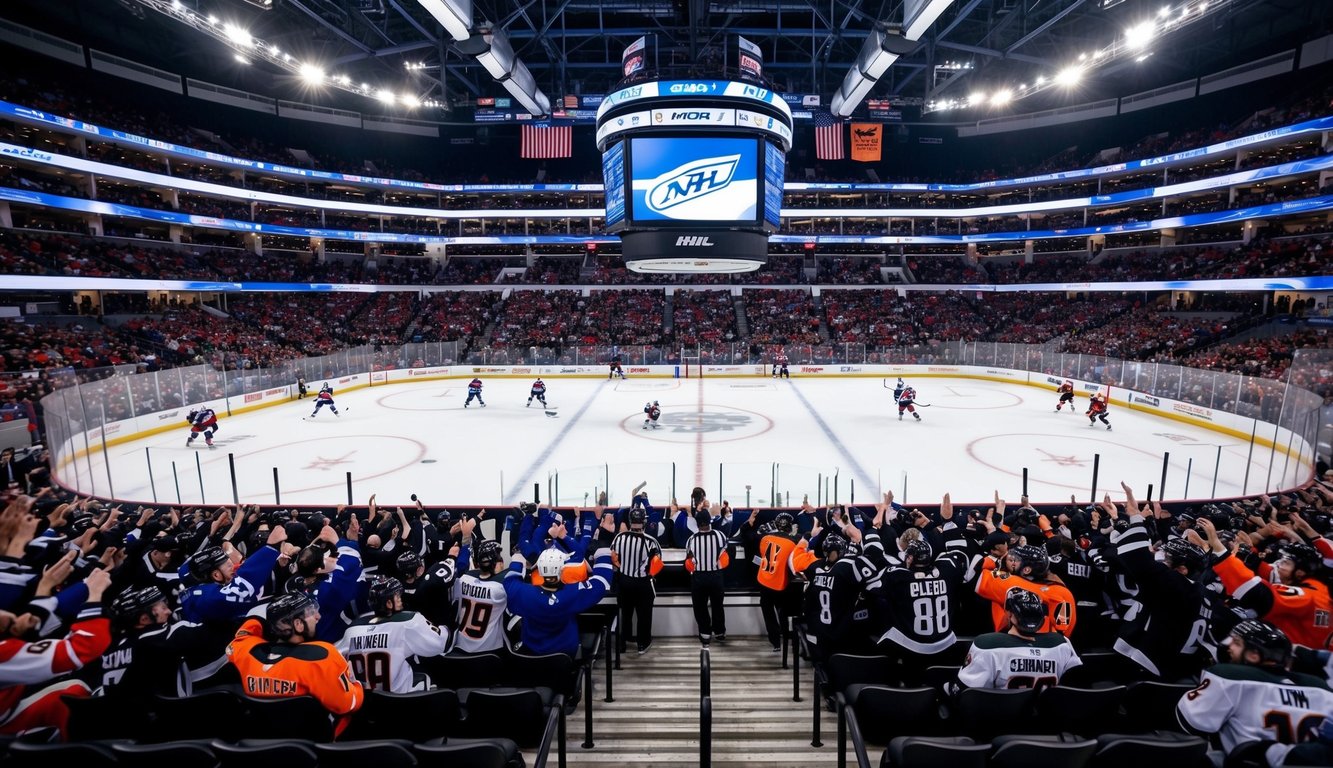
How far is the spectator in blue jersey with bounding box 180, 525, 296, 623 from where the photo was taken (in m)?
3.60

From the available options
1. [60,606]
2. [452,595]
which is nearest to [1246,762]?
[452,595]

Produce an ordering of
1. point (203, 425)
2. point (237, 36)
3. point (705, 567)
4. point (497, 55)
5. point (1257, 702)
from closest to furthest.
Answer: point (1257, 702) → point (705, 567) → point (203, 425) → point (237, 36) → point (497, 55)

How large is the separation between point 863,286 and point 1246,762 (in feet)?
140

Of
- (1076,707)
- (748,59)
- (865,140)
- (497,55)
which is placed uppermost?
(865,140)

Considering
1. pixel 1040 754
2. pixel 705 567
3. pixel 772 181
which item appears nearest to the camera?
pixel 1040 754

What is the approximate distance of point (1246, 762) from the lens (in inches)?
103

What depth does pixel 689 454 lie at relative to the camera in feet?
50.0

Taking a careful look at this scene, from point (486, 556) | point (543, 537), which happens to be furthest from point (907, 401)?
point (486, 556)

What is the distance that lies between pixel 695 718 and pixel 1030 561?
242cm

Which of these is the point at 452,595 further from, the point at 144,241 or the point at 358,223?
the point at 358,223

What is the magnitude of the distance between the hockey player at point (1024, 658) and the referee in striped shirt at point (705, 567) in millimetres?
2477

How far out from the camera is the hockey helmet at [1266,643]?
8.96 feet

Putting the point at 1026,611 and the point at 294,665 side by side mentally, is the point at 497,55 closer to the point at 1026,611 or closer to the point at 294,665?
the point at 294,665

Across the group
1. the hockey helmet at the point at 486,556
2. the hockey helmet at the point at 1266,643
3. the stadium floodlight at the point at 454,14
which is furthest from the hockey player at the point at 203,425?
the hockey helmet at the point at 1266,643
